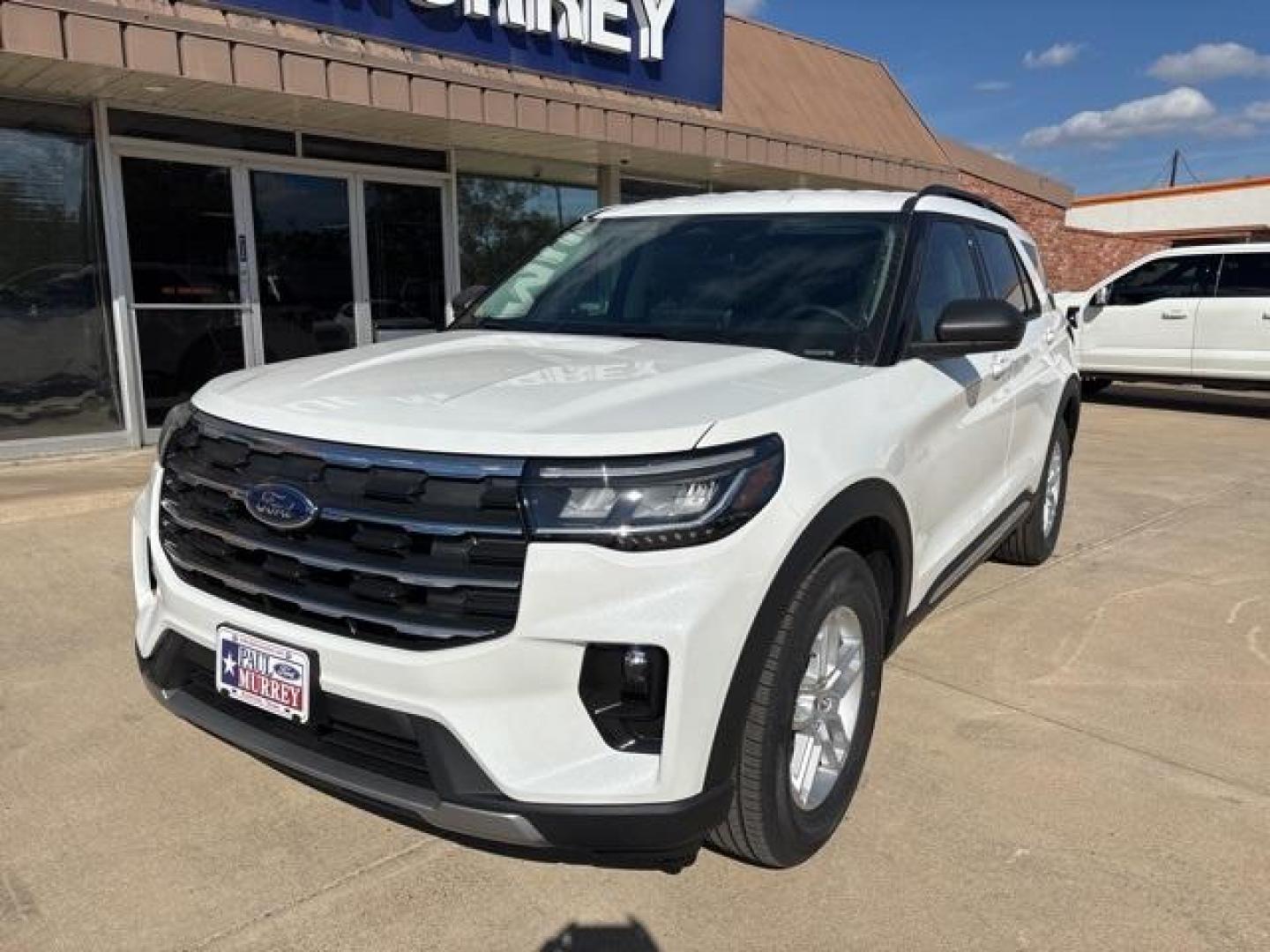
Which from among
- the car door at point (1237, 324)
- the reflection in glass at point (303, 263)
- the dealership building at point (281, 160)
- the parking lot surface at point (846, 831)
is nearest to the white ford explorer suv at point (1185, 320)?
the car door at point (1237, 324)

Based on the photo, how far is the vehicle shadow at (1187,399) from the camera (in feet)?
41.9

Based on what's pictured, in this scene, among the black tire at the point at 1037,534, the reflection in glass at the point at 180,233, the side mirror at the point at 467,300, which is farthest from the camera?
the reflection in glass at the point at 180,233

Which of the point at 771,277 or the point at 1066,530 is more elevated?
the point at 771,277

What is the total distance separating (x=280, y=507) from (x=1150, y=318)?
12685 mm

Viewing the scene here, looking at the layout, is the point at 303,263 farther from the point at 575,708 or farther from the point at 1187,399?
the point at 1187,399

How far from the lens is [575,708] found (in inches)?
77.5

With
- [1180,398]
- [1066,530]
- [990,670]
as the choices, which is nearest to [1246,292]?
[1180,398]

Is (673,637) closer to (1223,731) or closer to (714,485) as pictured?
(714,485)

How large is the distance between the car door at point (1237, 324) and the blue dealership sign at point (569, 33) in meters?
6.50

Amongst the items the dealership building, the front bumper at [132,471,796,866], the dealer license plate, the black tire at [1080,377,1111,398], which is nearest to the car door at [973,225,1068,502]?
the front bumper at [132,471,796,866]

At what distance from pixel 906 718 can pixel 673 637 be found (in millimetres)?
1770

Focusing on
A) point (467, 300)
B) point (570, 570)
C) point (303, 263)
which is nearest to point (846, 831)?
point (570, 570)

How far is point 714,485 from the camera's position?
205cm

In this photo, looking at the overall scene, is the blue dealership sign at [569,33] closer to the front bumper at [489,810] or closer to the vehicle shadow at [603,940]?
the front bumper at [489,810]
